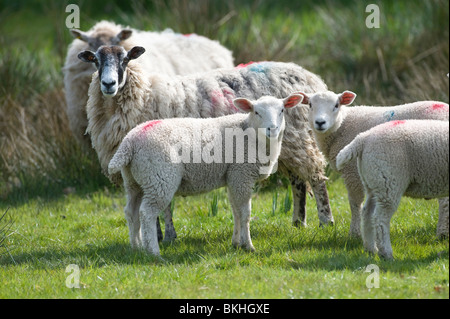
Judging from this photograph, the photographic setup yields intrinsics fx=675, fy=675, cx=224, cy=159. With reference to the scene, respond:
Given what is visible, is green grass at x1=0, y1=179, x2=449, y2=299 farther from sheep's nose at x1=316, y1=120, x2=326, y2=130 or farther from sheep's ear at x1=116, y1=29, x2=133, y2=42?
sheep's ear at x1=116, y1=29, x2=133, y2=42

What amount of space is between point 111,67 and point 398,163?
257 cm

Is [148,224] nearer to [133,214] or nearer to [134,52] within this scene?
[133,214]

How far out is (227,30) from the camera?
1004 cm

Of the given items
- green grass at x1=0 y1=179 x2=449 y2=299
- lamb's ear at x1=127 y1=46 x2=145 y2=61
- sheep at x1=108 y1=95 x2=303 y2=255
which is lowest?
green grass at x1=0 y1=179 x2=449 y2=299

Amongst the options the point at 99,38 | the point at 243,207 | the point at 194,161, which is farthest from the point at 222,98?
the point at 99,38

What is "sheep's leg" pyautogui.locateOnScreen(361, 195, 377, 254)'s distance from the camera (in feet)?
15.1

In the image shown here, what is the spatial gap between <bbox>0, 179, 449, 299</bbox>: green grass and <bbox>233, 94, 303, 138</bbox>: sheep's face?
887mm

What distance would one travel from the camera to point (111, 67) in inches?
Result: 223

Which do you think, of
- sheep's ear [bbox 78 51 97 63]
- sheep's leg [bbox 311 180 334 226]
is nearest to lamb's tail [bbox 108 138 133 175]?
sheep's ear [bbox 78 51 97 63]

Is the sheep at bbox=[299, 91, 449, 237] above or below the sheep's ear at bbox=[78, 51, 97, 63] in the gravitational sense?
below

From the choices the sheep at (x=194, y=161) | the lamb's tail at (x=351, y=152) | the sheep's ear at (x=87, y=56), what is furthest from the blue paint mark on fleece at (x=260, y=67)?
the lamb's tail at (x=351, y=152)

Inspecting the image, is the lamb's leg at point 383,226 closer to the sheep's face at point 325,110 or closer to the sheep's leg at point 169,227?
the sheep's face at point 325,110
